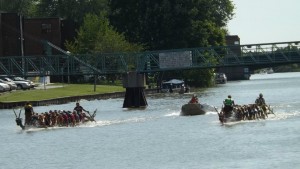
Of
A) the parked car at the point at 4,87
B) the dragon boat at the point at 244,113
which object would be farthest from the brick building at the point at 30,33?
the dragon boat at the point at 244,113

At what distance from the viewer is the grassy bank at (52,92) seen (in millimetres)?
119562

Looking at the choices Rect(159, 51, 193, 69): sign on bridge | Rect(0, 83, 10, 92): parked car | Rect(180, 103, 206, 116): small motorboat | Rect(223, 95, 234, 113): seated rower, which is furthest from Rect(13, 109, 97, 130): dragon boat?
Rect(0, 83, 10, 92): parked car

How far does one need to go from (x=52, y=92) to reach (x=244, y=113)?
171 feet

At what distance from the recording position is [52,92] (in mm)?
130875

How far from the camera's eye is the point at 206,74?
168750 mm

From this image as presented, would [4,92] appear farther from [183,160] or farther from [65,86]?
[183,160]

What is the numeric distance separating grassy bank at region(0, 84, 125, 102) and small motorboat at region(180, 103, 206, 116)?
1151 inches

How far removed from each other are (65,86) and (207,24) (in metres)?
24.4

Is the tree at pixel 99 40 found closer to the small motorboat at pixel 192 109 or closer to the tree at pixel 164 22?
the tree at pixel 164 22

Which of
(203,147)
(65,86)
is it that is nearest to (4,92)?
(65,86)

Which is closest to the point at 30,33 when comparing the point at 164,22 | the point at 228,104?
the point at 164,22

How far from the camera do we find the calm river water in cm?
5812

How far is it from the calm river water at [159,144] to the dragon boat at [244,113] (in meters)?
0.82

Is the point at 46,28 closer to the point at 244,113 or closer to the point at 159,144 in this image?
the point at 244,113
